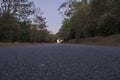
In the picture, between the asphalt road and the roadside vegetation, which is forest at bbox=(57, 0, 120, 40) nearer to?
the roadside vegetation

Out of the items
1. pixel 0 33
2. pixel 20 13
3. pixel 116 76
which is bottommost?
pixel 116 76

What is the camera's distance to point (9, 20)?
38062 millimetres

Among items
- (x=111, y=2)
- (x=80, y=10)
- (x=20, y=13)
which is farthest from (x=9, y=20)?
(x=111, y=2)

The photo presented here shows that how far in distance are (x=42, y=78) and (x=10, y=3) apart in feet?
127

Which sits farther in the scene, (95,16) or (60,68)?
(95,16)

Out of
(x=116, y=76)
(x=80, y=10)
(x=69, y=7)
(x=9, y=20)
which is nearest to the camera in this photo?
(x=116, y=76)

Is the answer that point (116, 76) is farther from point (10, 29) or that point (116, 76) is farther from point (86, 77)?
point (10, 29)

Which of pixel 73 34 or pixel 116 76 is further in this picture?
pixel 73 34

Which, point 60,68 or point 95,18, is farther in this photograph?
point 95,18

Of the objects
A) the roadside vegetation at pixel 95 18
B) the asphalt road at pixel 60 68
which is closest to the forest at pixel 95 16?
the roadside vegetation at pixel 95 18

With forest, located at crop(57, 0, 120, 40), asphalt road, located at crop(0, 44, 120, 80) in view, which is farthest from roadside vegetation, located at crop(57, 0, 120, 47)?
asphalt road, located at crop(0, 44, 120, 80)

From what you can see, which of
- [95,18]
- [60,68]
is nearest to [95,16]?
[95,18]

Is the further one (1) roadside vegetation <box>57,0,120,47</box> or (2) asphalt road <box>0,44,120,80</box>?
(1) roadside vegetation <box>57,0,120,47</box>

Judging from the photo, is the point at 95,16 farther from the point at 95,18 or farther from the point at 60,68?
the point at 60,68
